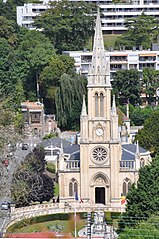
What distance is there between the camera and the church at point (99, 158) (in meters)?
59.9

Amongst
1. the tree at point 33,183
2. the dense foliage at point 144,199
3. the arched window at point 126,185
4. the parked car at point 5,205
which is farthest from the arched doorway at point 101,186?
the dense foliage at point 144,199

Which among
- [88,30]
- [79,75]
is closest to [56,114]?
[79,75]

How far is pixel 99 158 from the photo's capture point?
60531 mm

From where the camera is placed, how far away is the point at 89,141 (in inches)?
2373

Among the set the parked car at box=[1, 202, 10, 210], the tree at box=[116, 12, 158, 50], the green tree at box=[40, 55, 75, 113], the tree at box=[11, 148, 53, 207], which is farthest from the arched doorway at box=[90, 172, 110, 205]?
the tree at box=[116, 12, 158, 50]

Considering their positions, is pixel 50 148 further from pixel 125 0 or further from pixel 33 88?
pixel 125 0

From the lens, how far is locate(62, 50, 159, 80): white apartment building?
9725 centimetres

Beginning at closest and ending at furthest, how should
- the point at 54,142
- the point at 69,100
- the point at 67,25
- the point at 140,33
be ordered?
the point at 54,142 < the point at 69,100 < the point at 67,25 < the point at 140,33

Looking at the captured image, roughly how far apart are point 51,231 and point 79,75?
3833 centimetres

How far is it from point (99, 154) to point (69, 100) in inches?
1033

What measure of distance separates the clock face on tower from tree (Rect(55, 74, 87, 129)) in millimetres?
25322

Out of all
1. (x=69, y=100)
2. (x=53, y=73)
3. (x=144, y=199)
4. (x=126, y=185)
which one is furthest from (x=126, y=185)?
(x=53, y=73)

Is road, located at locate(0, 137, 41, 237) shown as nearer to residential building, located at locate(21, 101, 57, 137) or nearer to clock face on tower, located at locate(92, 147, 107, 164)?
clock face on tower, located at locate(92, 147, 107, 164)

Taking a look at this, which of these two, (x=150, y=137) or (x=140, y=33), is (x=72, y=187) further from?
(x=140, y=33)
